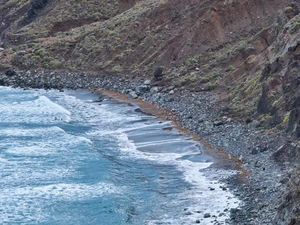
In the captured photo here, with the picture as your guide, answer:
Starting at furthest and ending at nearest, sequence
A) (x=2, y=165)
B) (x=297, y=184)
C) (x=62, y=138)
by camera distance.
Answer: (x=62, y=138) < (x=2, y=165) < (x=297, y=184)

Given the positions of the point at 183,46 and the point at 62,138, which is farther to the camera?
the point at 183,46

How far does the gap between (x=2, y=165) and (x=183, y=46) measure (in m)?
22.6

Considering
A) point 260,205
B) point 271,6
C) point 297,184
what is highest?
point 271,6

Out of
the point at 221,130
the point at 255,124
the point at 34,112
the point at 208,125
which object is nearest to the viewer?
the point at 255,124

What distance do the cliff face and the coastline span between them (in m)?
0.84

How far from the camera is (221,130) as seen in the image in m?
35.7

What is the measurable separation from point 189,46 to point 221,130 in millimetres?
16640

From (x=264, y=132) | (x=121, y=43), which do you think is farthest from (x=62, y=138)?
(x=121, y=43)

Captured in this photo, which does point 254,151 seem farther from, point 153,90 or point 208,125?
point 153,90

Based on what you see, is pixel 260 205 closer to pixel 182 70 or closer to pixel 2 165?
pixel 2 165

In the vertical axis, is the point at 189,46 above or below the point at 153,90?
above

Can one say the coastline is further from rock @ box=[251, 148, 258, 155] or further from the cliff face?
the cliff face

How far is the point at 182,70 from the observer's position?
48.7m

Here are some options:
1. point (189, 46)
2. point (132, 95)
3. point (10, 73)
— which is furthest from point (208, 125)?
point (10, 73)
